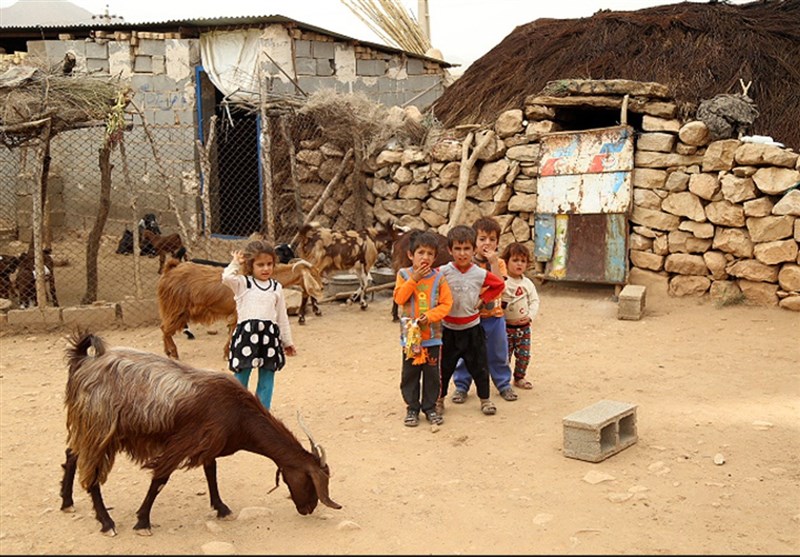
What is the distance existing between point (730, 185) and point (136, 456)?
7.91 meters

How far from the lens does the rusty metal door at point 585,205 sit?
35.3 ft

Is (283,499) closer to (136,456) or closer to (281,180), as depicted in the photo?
(136,456)

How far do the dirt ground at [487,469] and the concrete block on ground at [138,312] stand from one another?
1.06 metres

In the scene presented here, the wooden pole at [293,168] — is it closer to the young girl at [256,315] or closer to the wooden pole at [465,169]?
the wooden pole at [465,169]

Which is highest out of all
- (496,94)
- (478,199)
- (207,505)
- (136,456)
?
Result: (496,94)

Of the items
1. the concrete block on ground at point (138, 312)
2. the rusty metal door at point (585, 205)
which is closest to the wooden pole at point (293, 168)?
the concrete block on ground at point (138, 312)

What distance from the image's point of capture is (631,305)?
9.70m

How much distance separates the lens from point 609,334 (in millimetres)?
9133

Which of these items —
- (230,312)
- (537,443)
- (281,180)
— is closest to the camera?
(537,443)

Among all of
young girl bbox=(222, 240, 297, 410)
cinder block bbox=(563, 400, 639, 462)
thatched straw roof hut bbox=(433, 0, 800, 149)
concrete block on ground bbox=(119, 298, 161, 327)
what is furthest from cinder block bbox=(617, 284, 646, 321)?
concrete block on ground bbox=(119, 298, 161, 327)

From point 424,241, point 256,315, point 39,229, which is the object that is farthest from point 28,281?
point 424,241

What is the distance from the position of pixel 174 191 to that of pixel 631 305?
7868 millimetres

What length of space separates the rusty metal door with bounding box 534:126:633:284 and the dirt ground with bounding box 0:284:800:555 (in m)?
2.32

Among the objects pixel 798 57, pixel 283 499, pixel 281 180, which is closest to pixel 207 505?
pixel 283 499
